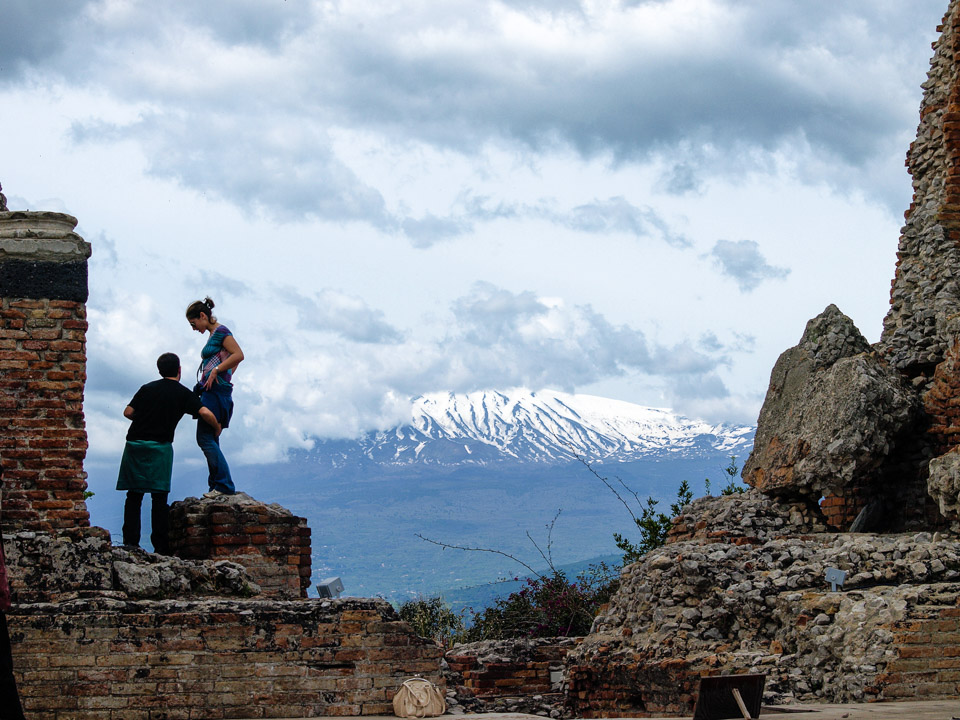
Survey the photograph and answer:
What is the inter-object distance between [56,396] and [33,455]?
442mm

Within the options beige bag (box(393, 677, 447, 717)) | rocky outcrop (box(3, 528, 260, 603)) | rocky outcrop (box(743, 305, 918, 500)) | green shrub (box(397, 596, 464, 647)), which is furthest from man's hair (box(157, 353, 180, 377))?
green shrub (box(397, 596, 464, 647))

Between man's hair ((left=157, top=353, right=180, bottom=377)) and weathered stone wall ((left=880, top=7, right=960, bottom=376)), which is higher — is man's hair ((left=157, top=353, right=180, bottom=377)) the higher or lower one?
the lower one

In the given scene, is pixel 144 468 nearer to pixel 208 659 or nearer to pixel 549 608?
pixel 208 659

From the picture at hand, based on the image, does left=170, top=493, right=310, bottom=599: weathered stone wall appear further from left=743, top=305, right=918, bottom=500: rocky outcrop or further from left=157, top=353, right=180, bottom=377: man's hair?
left=743, top=305, right=918, bottom=500: rocky outcrop

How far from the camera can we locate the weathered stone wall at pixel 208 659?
694 centimetres

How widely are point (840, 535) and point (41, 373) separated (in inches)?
293

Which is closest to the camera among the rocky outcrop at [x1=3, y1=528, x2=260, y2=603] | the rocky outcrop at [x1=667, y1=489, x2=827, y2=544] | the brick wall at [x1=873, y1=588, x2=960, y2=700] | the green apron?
the rocky outcrop at [x1=3, y1=528, x2=260, y2=603]

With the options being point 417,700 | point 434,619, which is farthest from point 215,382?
point 434,619

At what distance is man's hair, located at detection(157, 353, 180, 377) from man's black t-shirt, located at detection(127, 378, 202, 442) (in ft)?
0.38

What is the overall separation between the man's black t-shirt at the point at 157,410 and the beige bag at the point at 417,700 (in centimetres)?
305

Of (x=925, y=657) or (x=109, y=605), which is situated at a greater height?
(x=109, y=605)

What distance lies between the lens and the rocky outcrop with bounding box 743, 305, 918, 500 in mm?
12039

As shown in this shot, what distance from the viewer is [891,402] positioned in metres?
12.1

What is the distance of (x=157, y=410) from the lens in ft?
29.1
